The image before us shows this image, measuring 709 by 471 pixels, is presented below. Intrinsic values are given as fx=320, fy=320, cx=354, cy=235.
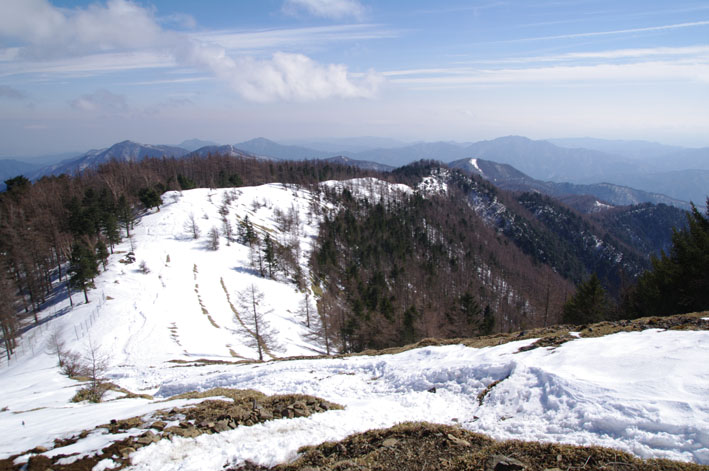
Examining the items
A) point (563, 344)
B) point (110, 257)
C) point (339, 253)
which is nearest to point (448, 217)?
point (339, 253)

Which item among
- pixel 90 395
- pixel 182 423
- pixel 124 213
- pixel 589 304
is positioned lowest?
pixel 589 304

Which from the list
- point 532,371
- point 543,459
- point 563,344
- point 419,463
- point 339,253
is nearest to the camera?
point 543,459

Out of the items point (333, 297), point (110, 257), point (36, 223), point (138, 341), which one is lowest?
point (333, 297)

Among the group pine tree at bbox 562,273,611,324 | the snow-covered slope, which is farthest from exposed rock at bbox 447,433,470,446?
pine tree at bbox 562,273,611,324

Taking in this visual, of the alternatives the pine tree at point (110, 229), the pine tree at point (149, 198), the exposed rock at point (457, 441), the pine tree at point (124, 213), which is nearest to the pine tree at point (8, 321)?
the pine tree at point (110, 229)

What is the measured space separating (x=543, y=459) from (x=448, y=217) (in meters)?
190

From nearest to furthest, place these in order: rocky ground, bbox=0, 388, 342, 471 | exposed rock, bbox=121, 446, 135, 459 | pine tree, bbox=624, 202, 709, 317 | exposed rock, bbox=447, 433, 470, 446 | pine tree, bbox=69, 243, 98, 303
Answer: exposed rock, bbox=447, 433, 470, 446, rocky ground, bbox=0, 388, 342, 471, exposed rock, bbox=121, 446, 135, 459, pine tree, bbox=624, 202, 709, 317, pine tree, bbox=69, 243, 98, 303

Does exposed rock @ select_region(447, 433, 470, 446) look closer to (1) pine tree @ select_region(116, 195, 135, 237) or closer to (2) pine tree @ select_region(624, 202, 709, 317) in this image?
(2) pine tree @ select_region(624, 202, 709, 317)

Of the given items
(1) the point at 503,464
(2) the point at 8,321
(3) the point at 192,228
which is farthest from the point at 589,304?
(3) the point at 192,228

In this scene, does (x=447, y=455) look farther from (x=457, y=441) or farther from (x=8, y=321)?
(x=8, y=321)

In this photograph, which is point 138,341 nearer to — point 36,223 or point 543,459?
point 36,223

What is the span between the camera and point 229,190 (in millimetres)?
123625

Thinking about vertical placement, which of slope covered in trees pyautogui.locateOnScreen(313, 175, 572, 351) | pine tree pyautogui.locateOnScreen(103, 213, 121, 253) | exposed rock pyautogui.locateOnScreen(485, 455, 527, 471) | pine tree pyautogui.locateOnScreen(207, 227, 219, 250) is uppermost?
pine tree pyautogui.locateOnScreen(103, 213, 121, 253)

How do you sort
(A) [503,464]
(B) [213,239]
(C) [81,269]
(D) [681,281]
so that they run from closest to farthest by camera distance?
(A) [503,464]
(D) [681,281]
(C) [81,269]
(B) [213,239]
